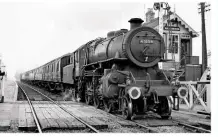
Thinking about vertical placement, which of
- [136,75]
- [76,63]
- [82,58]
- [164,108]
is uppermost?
[82,58]

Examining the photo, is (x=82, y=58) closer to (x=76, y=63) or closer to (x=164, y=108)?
(x=76, y=63)

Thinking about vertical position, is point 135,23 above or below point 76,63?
above

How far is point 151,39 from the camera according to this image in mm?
8812

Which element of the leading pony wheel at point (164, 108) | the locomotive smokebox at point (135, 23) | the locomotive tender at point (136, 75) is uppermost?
the locomotive smokebox at point (135, 23)

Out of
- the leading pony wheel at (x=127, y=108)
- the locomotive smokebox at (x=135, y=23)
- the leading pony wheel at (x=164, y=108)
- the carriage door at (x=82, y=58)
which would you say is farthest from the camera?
the carriage door at (x=82, y=58)

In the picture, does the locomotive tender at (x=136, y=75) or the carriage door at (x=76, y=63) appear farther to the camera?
the carriage door at (x=76, y=63)

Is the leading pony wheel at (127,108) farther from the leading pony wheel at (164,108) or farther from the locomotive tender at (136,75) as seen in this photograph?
the leading pony wheel at (164,108)

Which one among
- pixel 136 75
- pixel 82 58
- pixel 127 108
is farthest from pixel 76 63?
pixel 127 108

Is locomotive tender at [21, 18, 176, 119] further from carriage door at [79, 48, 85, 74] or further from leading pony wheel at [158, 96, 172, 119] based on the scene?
carriage door at [79, 48, 85, 74]

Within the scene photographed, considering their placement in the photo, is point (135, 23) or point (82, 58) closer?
point (135, 23)

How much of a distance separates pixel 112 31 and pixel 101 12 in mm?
2288

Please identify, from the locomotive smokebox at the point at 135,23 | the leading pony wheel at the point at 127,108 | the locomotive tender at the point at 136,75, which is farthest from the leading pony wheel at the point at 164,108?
the locomotive smokebox at the point at 135,23

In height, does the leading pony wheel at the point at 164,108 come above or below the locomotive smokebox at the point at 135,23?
below

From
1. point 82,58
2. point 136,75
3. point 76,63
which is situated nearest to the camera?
point 136,75
